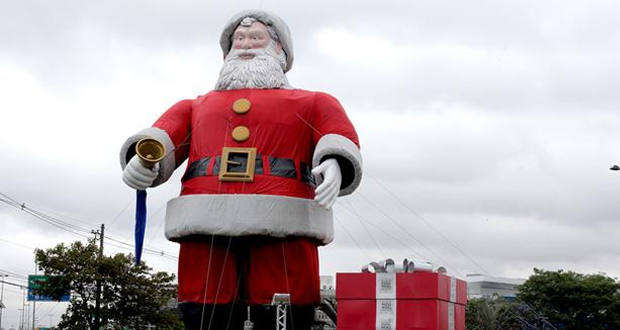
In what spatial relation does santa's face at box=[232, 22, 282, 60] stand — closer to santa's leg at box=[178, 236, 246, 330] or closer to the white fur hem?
the white fur hem

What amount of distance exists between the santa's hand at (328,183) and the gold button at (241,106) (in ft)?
3.78

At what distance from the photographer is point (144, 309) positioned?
19188 mm

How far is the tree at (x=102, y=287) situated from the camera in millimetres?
18719

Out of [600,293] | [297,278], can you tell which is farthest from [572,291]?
[297,278]

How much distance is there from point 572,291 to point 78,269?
17.7 m

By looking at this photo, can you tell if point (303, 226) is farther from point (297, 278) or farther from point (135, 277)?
point (135, 277)

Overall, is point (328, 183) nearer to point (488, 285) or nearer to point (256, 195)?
point (256, 195)

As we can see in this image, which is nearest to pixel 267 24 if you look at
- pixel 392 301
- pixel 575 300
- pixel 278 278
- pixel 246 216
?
pixel 246 216

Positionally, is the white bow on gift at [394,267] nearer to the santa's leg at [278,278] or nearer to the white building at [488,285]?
the santa's leg at [278,278]

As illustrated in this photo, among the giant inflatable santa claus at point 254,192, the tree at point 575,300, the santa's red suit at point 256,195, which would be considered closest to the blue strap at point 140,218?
the giant inflatable santa claus at point 254,192

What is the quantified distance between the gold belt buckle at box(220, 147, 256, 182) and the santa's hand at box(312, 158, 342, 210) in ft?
2.45

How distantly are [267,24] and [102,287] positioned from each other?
10.8m

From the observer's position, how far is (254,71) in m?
10.0

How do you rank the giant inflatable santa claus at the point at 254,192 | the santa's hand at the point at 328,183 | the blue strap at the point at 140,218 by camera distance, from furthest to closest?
the blue strap at the point at 140,218 < the giant inflatable santa claus at the point at 254,192 < the santa's hand at the point at 328,183
